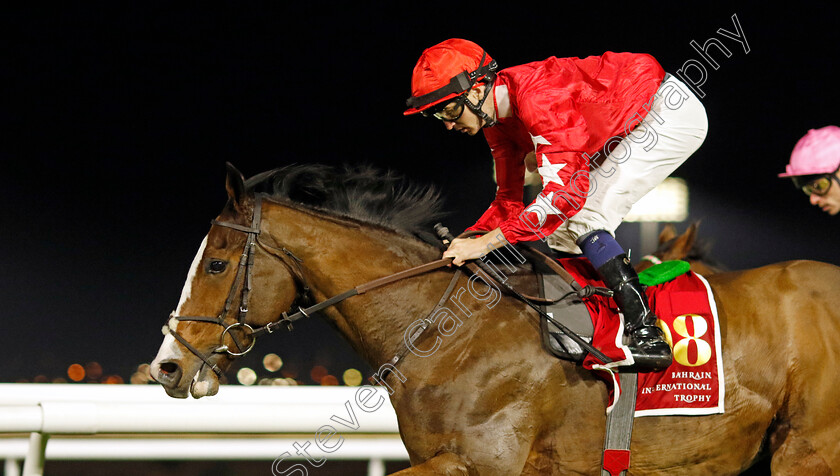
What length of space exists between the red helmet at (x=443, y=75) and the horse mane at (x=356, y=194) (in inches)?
13.6

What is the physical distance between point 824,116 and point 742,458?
6.88 m

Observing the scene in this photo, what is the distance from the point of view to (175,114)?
829 centimetres

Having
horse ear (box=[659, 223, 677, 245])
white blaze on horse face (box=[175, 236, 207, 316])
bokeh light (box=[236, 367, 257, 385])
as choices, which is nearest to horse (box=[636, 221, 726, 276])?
horse ear (box=[659, 223, 677, 245])

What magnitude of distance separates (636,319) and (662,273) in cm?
31

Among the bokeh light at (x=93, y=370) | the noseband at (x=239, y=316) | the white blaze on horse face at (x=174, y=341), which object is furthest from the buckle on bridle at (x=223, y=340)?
the bokeh light at (x=93, y=370)

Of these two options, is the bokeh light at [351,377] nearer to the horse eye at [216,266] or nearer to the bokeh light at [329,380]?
the bokeh light at [329,380]

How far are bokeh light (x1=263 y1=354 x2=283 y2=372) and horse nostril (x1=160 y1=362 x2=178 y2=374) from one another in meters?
6.64

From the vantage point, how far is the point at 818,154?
2.09 m

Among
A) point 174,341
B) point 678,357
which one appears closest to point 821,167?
point 678,357

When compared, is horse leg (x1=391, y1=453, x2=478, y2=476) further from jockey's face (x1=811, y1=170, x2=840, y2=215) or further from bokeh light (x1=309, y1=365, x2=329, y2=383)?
bokeh light (x1=309, y1=365, x2=329, y2=383)

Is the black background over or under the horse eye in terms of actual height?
over

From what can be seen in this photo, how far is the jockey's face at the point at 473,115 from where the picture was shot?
8.00ft

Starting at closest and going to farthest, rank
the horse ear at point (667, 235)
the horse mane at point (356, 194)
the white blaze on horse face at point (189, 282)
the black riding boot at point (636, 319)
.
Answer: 1. the black riding boot at point (636, 319)
2. the white blaze on horse face at point (189, 282)
3. the horse mane at point (356, 194)
4. the horse ear at point (667, 235)

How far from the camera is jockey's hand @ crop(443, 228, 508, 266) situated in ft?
7.66
